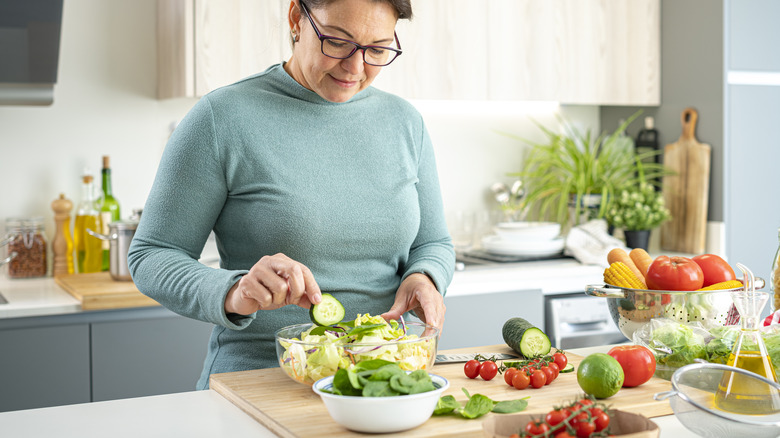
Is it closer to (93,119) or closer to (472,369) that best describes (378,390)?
(472,369)

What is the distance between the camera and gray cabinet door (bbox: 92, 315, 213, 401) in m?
2.25

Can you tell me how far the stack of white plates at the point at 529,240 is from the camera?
2.92 metres

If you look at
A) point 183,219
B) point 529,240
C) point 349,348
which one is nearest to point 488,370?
point 349,348

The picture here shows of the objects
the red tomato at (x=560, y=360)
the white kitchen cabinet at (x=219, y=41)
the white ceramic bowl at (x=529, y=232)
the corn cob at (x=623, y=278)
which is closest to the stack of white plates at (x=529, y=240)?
the white ceramic bowl at (x=529, y=232)

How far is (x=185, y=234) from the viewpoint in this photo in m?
1.40

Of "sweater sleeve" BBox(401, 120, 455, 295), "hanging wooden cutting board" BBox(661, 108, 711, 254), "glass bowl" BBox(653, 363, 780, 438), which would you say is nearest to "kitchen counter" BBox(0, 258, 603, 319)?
"hanging wooden cutting board" BBox(661, 108, 711, 254)

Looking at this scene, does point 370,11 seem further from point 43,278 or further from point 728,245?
point 728,245

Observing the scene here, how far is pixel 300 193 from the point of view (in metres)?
1.45

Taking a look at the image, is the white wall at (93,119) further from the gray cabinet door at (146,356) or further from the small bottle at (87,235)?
the gray cabinet door at (146,356)

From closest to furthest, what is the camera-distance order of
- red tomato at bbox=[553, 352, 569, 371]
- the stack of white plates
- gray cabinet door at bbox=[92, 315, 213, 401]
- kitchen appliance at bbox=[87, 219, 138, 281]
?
red tomato at bbox=[553, 352, 569, 371]
gray cabinet door at bbox=[92, 315, 213, 401]
kitchen appliance at bbox=[87, 219, 138, 281]
the stack of white plates

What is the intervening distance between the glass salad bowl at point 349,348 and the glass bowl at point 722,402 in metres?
0.38

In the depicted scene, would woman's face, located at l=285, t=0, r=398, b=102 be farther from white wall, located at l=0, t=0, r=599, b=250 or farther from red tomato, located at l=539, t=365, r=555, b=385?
white wall, located at l=0, t=0, r=599, b=250

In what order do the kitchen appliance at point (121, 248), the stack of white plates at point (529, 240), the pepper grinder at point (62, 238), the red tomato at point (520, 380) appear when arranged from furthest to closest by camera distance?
the stack of white plates at point (529, 240), the pepper grinder at point (62, 238), the kitchen appliance at point (121, 248), the red tomato at point (520, 380)

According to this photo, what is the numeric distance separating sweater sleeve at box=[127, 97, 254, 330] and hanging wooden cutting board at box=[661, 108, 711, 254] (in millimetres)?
2270
